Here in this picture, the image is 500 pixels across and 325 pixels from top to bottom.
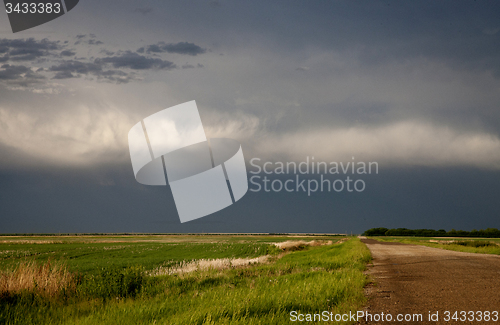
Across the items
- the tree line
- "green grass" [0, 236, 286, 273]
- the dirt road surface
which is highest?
the dirt road surface

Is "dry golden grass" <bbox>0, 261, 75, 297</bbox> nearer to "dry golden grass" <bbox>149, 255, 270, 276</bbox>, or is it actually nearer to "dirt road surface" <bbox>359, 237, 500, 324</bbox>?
"dry golden grass" <bbox>149, 255, 270, 276</bbox>

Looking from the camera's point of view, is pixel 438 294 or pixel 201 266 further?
pixel 201 266

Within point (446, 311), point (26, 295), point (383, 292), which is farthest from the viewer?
point (26, 295)

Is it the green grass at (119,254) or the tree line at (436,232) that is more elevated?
the green grass at (119,254)

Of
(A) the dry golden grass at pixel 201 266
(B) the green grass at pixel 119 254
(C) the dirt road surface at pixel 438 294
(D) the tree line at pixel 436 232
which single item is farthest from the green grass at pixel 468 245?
(D) the tree line at pixel 436 232

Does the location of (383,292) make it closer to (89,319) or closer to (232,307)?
(232,307)

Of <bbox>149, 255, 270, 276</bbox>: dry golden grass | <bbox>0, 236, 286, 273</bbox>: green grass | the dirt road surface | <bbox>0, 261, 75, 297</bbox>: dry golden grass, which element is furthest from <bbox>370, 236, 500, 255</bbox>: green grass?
<bbox>0, 261, 75, 297</bbox>: dry golden grass

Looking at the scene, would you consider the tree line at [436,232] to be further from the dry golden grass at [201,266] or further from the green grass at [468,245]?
the dry golden grass at [201,266]

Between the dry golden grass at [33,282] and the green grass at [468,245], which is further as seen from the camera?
the green grass at [468,245]

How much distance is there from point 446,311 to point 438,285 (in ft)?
11.3

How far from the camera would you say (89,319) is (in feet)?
24.4

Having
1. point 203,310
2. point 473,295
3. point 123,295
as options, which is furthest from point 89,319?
point 473,295

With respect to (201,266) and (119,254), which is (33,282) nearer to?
(201,266)

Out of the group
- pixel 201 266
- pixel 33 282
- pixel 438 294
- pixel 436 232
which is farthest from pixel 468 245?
pixel 436 232
